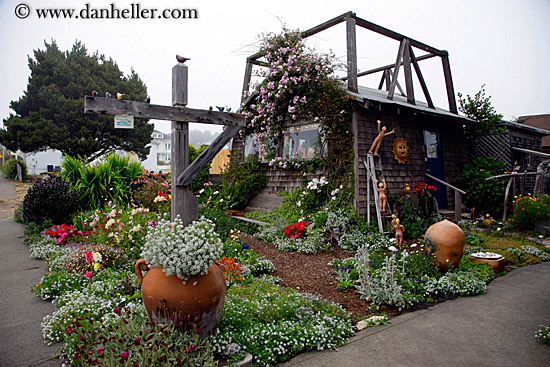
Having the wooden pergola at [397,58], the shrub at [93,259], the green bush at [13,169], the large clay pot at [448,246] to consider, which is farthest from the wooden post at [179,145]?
the green bush at [13,169]

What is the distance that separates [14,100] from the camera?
20.7 metres

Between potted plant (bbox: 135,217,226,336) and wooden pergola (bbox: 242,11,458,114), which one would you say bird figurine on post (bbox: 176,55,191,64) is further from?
wooden pergola (bbox: 242,11,458,114)

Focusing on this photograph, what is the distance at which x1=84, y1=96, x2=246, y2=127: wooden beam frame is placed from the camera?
3617 millimetres

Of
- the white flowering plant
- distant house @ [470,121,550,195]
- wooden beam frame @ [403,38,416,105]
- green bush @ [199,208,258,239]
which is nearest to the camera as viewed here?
the white flowering plant

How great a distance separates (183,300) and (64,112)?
906 inches

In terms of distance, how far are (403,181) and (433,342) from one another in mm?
5733

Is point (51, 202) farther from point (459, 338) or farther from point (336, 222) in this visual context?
point (459, 338)

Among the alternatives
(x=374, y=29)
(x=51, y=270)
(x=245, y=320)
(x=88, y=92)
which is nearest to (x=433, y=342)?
(x=245, y=320)

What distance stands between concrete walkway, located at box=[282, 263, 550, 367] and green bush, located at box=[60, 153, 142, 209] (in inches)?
248

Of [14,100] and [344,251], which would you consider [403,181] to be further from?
[14,100]

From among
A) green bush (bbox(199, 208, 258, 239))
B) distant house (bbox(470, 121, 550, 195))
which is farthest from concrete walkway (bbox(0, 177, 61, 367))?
distant house (bbox(470, 121, 550, 195))

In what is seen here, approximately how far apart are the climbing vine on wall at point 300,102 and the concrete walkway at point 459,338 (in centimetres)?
413

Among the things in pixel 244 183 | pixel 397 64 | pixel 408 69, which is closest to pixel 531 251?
pixel 397 64

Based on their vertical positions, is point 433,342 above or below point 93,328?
below
